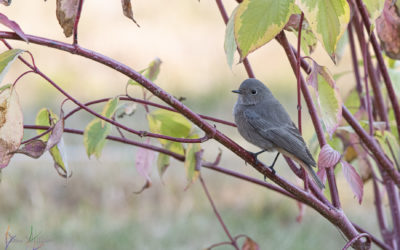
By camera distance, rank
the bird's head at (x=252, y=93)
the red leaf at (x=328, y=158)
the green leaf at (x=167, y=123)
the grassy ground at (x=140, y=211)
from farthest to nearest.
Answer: the grassy ground at (x=140, y=211) → the bird's head at (x=252, y=93) → the green leaf at (x=167, y=123) → the red leaf at (x=328, y=158)

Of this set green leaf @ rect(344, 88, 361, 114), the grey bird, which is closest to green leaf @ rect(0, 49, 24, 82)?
the grey bird

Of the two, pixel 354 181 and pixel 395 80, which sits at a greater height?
pixel 395 80

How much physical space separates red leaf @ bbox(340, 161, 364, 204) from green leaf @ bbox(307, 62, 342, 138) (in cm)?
23

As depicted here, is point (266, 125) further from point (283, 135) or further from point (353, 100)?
point (353, 100)

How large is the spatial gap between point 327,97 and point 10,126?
2.49ft

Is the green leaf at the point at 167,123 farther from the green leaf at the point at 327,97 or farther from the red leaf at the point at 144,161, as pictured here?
the green leaf at the point at 327,97

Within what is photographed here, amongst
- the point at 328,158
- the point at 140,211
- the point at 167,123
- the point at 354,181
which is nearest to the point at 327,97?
the point at 328,158

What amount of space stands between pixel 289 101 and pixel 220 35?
1654 millimetres

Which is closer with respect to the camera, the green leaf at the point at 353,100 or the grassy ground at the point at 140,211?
the green leaf at the point at 353,100

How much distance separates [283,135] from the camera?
95.3 inches

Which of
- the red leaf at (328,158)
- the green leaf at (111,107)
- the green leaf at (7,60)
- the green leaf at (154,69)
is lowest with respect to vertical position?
the red leaf at (328,158)

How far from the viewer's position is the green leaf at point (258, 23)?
1312mm

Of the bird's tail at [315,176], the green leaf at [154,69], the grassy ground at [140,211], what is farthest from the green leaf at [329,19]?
the grassy ground at [140,211]

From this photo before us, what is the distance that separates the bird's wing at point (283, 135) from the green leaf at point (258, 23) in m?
0.84
